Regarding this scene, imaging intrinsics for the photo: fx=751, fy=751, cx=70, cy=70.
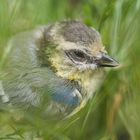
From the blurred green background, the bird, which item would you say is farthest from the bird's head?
the blurred green background

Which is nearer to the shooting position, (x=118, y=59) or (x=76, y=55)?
(x=76, y=55)

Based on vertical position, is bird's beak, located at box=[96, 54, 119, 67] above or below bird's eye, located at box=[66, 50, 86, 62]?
below

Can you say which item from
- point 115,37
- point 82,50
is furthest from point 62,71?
point 115,37

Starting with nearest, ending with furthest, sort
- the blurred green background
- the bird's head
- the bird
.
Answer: the bird → the bird's head → the blurred green background

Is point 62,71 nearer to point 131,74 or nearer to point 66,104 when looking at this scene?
point 66,104

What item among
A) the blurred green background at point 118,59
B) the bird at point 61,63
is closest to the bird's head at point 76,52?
the bird at point 61,63

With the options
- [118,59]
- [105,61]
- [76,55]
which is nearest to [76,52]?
[76,55]

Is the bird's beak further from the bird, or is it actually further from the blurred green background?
the blurred green background

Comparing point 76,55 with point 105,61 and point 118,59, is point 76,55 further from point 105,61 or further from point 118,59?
point 118,59
